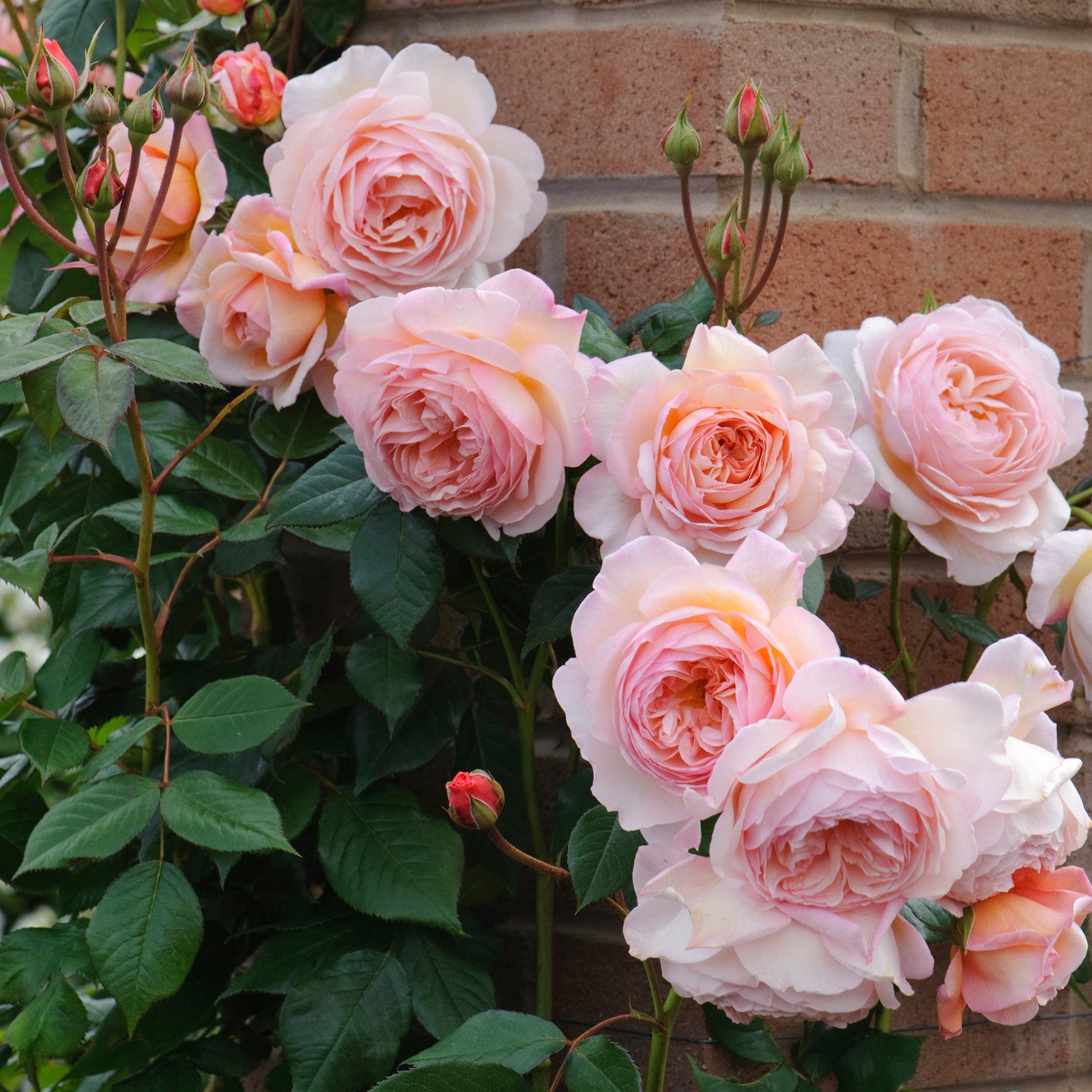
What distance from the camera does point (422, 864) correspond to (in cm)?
60

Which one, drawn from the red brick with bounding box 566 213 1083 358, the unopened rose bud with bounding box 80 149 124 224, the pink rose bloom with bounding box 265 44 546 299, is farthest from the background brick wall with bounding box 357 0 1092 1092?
the unopened rose bud with bounding box 80 149 124 224

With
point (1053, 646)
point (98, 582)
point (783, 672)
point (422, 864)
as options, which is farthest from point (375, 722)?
point (1053, 646)

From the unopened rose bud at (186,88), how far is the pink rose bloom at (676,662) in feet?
1.00

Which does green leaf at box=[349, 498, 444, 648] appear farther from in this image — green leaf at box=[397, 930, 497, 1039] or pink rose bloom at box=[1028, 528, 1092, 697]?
pink rose bloom at box=[1028, 528, 1092, 697]

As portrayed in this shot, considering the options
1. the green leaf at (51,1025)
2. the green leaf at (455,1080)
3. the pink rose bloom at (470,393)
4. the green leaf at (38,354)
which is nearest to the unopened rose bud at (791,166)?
the pink rose bloom at (470,393)

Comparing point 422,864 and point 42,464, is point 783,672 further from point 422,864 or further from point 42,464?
point 42,464

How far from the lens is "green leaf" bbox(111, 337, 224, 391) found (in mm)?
507

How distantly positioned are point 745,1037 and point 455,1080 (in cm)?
19

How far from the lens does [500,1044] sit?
0.52 metres

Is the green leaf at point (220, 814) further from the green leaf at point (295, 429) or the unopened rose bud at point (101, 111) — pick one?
the unopened rose bud at point (101, 111)

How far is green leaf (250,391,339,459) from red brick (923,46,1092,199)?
1.42 ft

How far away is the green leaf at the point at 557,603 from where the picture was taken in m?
0.55

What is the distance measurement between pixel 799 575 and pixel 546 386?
16 cm

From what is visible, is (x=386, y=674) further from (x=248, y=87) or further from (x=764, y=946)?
(x=248, y=87)
